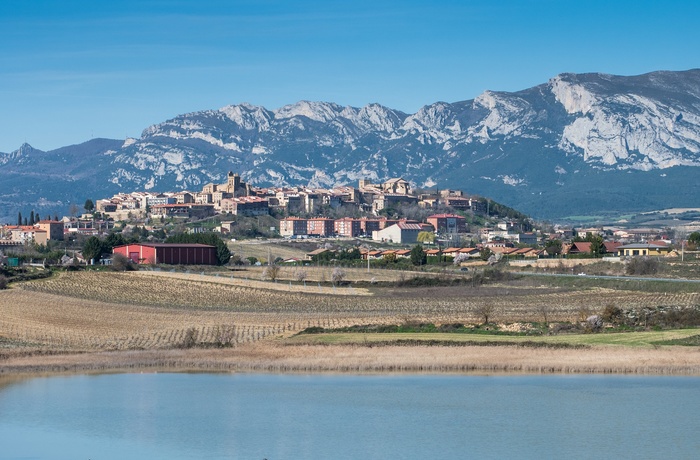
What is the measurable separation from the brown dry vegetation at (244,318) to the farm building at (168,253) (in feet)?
54.6

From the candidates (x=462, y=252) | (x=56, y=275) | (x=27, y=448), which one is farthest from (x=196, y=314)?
(x=462, y=252)

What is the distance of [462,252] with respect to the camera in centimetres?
12725

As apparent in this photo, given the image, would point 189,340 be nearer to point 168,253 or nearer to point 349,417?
point 349,417

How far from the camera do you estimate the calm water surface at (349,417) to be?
28.2m

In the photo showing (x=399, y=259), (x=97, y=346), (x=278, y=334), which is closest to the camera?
(x=97, y=346)

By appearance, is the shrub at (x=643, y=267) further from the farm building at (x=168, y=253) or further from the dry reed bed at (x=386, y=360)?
the dry reed bed at (x=386, y=360)

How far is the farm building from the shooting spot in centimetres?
10575

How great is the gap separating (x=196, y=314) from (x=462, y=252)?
66.4 m

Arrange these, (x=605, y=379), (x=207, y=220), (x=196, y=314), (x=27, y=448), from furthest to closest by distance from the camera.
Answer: (x=207, y=220) < (x=196, y=314) < (x=605, y=379) < (x=27, y=448)

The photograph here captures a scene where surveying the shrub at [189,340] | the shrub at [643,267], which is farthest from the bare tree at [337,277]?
the shrub at [189,340]

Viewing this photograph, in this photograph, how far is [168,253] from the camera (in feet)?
352

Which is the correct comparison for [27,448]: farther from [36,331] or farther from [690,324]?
[690,324]

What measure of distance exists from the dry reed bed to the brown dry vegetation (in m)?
0.05

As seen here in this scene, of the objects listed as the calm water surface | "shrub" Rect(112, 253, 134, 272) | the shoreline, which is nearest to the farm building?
"shrub" Rect(112, 253, 134, 272)
